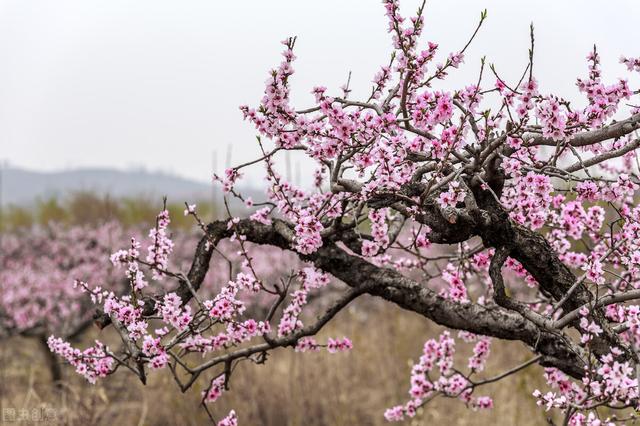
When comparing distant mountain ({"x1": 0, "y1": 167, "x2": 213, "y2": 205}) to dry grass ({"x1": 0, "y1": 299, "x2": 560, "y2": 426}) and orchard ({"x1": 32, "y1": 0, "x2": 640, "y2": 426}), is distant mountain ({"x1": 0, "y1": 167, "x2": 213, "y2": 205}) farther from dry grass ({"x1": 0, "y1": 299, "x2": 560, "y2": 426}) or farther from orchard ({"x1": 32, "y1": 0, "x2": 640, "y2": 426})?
orchard ({"x1": 32, "y1": 0, "x2": 640, "y2": 426})

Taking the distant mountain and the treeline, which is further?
the distant mountain

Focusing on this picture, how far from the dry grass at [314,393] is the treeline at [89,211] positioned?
19.3 feet

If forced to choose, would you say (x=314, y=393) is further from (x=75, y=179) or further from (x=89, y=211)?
(x=75, y=179)

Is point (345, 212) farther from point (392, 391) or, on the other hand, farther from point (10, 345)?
point (10, 345)

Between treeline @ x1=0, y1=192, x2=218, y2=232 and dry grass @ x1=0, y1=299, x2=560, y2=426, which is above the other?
treeline @ x1=0, y1=192, x2=218, y2=232

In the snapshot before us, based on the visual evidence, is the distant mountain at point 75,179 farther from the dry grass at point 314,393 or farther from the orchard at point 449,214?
the orchard at point 449,214

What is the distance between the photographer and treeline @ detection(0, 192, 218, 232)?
1479 cm

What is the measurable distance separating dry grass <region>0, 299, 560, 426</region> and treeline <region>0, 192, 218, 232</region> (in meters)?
5.88

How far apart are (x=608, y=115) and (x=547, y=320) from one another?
850 mm

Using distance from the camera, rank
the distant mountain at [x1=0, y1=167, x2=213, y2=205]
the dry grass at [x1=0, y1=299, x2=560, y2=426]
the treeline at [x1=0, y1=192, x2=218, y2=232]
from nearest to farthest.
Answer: the dry grass at [x1=0, y1=299, x2=560, y2=426], the treeline at [x1=0, y1=192, x2=218, y2=232], the distant mountain at [x1=0, y1=167, x2=213, y2=205]

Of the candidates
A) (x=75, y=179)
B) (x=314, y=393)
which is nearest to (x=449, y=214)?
(x=314, y=393)

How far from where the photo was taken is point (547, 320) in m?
2.63

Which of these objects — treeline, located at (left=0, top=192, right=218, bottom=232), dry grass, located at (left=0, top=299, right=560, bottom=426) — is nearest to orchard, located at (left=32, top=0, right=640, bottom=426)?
dry grass, located at (left=0, top=299, right=560, bottom=426)

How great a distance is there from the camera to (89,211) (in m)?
14.8
